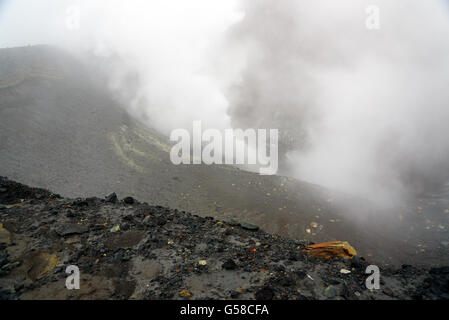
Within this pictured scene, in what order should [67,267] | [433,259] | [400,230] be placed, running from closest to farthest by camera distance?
[67,267], [433,259], [400,230]

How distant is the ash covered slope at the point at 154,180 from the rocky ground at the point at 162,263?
19.8ft

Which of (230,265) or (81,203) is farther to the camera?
(81,203)

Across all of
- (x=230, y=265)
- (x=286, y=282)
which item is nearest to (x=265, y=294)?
(x=286, y=282)

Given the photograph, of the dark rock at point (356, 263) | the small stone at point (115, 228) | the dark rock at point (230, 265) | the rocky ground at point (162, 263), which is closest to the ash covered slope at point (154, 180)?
the rocky ground at point (162, 263)

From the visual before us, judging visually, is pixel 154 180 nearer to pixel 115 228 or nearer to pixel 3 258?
pixel 115 228

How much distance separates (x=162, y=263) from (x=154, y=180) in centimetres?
1011

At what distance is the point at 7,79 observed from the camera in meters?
19.2

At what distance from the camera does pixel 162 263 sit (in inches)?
214

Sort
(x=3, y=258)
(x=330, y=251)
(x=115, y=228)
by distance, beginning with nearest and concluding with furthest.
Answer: (x=3, y=258) < (x=330, y=251) < (x=115, y=228)

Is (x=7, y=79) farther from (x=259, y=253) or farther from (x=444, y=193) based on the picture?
(x=444, y=193)

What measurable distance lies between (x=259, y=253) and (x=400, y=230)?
11.6m
